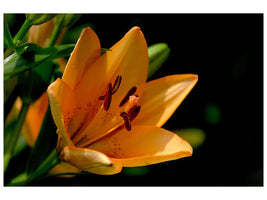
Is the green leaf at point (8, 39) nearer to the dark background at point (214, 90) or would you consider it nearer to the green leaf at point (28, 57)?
the green leaf at point (28, 57)

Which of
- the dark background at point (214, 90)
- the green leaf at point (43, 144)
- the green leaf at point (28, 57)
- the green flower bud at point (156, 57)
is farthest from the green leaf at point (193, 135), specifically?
the green leaf at point (28, 57)

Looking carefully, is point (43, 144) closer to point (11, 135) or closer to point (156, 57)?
point (11, 135)

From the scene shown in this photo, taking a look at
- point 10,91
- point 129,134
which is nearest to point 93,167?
point 129,134

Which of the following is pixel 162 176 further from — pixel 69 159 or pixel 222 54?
pixel 69 159

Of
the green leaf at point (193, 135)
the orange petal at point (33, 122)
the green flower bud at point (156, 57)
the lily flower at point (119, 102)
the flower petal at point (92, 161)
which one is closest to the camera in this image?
the flower petal at point (92, 161)

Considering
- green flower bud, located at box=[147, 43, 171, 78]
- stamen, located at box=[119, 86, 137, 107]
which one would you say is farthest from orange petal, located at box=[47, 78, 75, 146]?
green flower bud, located at box=[147, 43, 171, 78]

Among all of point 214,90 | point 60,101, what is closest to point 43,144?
point 60,101
